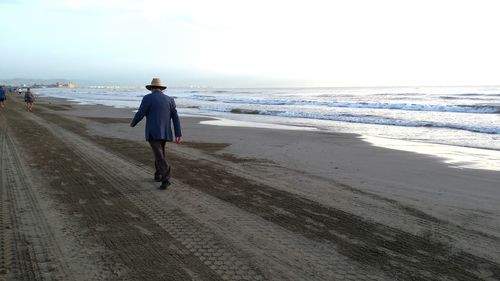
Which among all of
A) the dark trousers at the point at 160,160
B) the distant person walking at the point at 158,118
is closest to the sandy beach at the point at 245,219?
the dark trousers at the point at 160,160

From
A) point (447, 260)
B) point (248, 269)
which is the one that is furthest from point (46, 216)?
point (447, 260)

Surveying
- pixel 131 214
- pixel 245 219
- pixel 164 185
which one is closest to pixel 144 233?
pixel 131 214

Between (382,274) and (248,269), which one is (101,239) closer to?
(248,269)

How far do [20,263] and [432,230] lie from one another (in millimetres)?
4558

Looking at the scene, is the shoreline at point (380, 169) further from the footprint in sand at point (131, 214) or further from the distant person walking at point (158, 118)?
the footprint in sand at point (131, 214)

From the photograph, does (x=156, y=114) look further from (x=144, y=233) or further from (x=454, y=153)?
(x=454, y=153)

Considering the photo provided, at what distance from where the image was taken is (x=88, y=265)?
3770mm

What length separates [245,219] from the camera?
525 centimetres

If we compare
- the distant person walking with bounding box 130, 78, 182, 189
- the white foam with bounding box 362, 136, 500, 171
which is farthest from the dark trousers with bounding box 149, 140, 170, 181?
the white foam with bounding box 362, 136, 500, 171

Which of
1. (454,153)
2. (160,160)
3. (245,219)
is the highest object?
(160,160)

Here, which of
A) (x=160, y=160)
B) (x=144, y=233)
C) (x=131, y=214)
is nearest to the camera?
(x=144, y=233)

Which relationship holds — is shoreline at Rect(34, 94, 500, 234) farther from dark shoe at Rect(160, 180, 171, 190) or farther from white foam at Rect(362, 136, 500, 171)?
dark shoe at Rect(160, 180, 171, 190)

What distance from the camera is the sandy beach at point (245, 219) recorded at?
3.81 m

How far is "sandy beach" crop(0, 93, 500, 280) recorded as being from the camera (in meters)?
3.81
